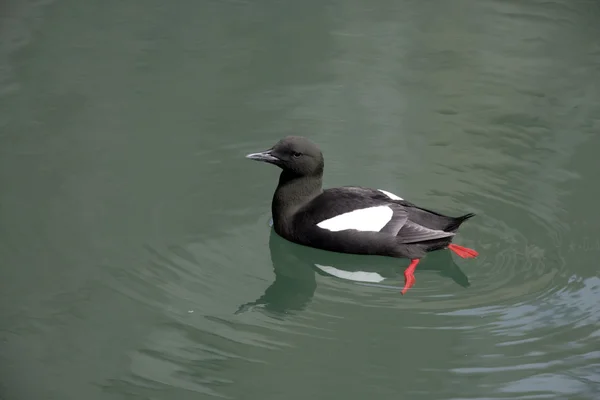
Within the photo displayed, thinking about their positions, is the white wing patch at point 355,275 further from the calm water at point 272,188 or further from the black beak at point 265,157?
the black beak at point 265,157

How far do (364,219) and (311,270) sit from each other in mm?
501

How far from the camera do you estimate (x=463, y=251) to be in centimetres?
611

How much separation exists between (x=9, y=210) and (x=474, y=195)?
3444 millimetres

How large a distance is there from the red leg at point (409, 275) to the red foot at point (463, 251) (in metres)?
0.27

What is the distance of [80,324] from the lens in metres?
5.46

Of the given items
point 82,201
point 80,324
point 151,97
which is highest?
point 151,97

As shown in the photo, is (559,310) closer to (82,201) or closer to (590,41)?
(82,201)

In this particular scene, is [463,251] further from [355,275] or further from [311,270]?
[311,270]

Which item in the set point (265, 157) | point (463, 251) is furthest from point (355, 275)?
point (265, 157)

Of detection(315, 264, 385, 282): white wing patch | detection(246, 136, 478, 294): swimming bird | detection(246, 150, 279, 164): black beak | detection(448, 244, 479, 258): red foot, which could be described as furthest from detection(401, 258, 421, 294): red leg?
detection(246, 150, 279, 164): black beak

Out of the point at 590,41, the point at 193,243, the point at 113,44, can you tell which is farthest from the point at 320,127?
the point at 590,41

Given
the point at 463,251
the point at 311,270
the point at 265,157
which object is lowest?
the point at 311,270

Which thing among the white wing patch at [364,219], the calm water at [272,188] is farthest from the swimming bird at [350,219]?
the calm water at [272,188]

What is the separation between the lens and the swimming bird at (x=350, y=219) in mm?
6066
